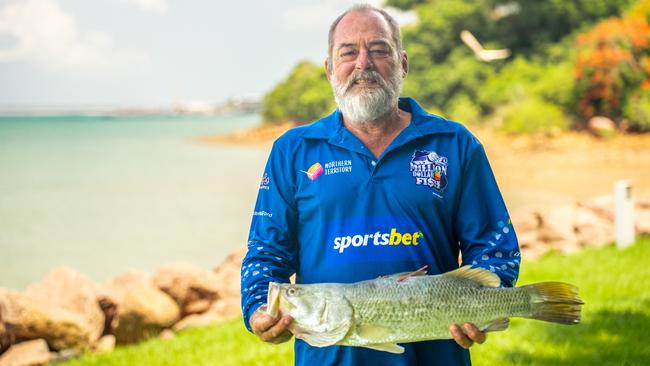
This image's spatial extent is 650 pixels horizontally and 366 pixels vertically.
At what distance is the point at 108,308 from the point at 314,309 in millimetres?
5727

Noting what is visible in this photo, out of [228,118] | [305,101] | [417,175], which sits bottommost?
[228,118]

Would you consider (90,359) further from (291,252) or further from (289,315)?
(289,315)

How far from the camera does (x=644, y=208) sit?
10492 mm

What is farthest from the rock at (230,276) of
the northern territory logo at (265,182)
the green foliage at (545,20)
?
the green foliage at (545,20)

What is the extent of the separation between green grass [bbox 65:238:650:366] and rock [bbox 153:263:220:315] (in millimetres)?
790

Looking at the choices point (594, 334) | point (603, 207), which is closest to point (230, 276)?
point (594, 334)

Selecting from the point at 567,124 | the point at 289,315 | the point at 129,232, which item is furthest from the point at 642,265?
the point at 567,124

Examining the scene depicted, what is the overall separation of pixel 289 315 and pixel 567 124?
23861 millimetres

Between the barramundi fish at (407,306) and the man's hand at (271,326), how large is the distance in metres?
0.02

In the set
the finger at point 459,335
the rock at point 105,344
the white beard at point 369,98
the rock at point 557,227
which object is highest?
the white beard at point 369,98

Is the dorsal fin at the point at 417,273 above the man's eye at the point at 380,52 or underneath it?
underneath

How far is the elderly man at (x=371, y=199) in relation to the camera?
227 cm

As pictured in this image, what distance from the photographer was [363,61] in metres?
2.38

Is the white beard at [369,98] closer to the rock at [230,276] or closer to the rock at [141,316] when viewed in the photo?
the rock at [141,316]
